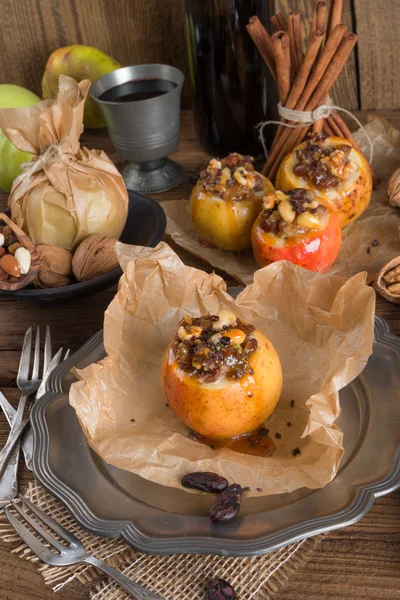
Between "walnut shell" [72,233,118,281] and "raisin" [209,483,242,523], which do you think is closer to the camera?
"raisin" [209,483,242,523]

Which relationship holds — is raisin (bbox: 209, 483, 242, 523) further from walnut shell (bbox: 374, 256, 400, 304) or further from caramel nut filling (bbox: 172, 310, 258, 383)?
walnut shell (bbox: 374, 256, 400, 304)

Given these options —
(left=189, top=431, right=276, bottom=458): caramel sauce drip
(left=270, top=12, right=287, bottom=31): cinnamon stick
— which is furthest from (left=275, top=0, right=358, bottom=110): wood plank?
(left=189, top=431, right=276, bottom=458): caramel sauce drip

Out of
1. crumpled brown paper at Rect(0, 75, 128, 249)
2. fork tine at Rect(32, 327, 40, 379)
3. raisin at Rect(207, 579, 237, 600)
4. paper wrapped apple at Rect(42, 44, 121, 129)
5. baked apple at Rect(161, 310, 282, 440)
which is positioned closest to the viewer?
raisin at Rect(207, 579, 237, 600)

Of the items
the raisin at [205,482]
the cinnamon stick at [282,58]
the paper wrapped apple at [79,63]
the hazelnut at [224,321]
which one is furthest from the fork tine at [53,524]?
the paper wrapped apple at [79,63]

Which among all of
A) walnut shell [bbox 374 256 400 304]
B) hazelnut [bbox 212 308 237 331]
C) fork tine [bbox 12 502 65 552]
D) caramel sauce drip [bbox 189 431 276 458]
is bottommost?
caramel sauce drip [bbox 189 431 276 458]

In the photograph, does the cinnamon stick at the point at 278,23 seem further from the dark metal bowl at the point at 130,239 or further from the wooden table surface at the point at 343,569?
the wooden table surface at the point at 343,569

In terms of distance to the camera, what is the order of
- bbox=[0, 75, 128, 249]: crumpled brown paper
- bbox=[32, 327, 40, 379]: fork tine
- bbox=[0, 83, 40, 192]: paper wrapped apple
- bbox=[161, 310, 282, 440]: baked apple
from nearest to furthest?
bbox=[161, 310, 282, 440]: baked apple, bbox=[32, 327, 40, 379]: fork tine, bbox=[0, 75, 128, 249]: crumpled brown paper, bbox=[0, 83, 40, 192]: paper wrapped apple

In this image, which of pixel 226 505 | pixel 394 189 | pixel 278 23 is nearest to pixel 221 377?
pixel 226 505
